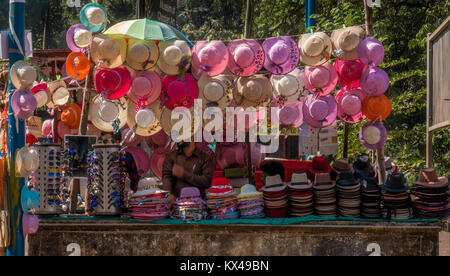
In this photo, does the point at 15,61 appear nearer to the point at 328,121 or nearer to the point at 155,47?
the point at 155,47

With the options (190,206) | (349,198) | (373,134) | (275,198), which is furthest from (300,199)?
(373,134)

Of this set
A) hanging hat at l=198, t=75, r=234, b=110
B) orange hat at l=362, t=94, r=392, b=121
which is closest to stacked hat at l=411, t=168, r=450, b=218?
orange hat at l=362, t=94, r=392, b=121

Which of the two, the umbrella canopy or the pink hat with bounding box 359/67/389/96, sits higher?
the umbrella canopy

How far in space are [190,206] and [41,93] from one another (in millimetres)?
2451

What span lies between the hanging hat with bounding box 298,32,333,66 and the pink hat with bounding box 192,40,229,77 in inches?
34.4

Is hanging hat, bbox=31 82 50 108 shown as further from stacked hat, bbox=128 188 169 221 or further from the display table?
stacked hat, bbox=128 188 169 221

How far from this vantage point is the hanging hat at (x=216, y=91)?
6.48m

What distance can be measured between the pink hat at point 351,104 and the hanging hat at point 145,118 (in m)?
2.16

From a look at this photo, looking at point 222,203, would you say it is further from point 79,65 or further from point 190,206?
point 79,65

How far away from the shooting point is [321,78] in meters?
6.50

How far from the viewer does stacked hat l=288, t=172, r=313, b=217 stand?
19.3 ft

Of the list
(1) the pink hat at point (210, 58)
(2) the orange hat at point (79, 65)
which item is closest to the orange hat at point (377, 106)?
(1) the pink hat at point (210, 58)

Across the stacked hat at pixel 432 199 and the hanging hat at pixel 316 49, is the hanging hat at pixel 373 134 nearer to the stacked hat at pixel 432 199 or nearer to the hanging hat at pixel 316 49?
the stacked hat at pixel 432 199
